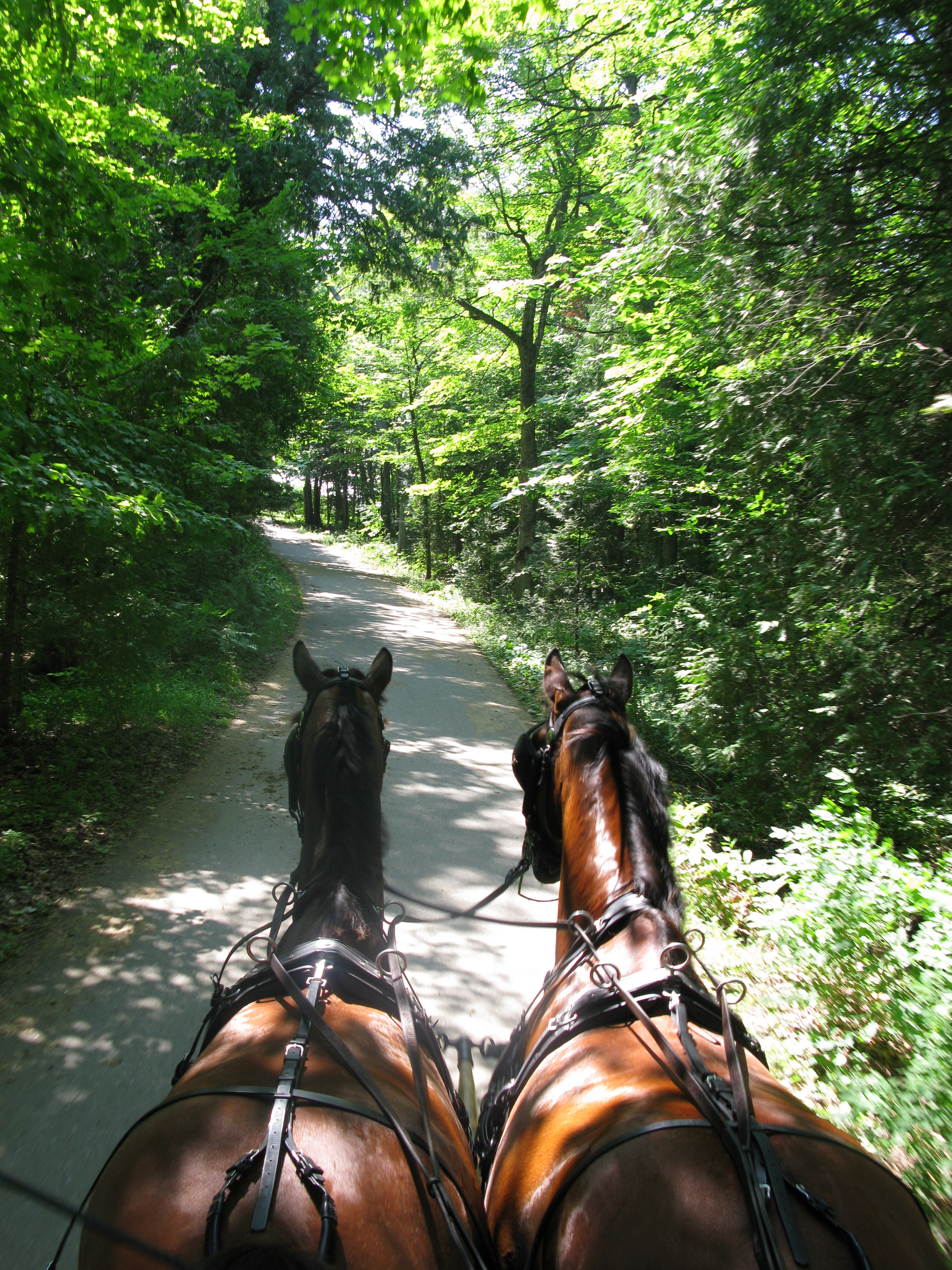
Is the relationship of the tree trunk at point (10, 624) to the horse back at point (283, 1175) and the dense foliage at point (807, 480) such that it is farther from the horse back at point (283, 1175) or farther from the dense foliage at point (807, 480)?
the dense foliage at point (807, 480)

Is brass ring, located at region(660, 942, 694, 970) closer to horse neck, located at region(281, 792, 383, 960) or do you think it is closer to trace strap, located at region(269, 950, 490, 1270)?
trace strap, located at region(269, 950, 490, 1270)

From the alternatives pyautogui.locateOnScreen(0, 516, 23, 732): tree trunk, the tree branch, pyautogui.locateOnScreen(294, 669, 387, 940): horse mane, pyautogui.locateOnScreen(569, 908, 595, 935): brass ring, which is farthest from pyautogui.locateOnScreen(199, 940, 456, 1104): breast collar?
the tree branch

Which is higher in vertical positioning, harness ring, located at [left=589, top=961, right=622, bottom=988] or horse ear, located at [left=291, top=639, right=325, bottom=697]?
horse ear, located at [left=291, top=639, right=325, bottom=697]

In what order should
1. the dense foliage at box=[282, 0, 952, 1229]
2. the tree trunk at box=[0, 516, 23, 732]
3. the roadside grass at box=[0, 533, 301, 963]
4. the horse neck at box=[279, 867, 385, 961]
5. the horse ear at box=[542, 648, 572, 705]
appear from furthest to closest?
1. the tree trunk at box=[0, 516, 23, 732]
2. the roadside grass at box=[0, 533, 301, 963]
3. the dense foliage at box=[282, 0, 952, 1229]
4. the horse ear at box=[542, 648, 572, 705]
5. the horse neck at box=[279, 867, 385, 961]

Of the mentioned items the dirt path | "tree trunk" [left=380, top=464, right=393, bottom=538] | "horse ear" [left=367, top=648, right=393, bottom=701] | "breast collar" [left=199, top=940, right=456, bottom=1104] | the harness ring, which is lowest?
the dirt path

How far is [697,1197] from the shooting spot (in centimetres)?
132

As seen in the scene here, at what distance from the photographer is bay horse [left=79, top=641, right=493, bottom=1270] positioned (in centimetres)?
125

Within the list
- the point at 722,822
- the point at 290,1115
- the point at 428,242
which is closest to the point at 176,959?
the point at 290,1115

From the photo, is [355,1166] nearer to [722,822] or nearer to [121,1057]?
[121,1057]

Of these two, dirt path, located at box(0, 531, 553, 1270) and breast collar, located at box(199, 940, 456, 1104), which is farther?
dirt path, located at box(0, 531, 553, 1270)

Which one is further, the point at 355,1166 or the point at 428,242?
the point at 428,242

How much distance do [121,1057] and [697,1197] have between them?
299cm

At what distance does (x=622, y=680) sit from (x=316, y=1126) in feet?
6.63

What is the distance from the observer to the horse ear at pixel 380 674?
10.1 ft
